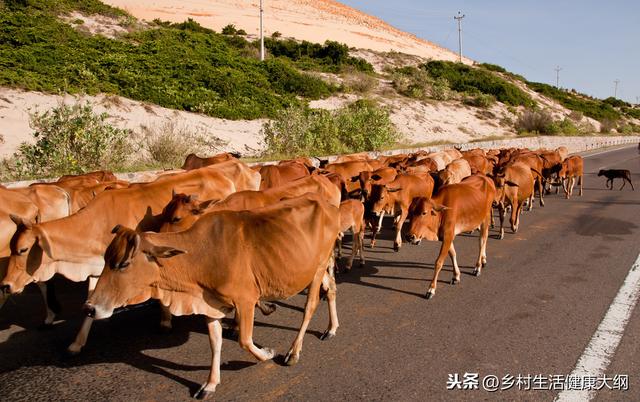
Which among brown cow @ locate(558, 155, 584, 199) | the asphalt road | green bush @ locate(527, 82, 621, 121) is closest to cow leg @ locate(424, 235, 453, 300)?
the asphalt road

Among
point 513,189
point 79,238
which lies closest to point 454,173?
point 513,189

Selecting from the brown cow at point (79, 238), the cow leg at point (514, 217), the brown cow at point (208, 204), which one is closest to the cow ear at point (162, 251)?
the brown cow at point (208, 204)

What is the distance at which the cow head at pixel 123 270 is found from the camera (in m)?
4.25

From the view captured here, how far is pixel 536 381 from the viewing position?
183 inches

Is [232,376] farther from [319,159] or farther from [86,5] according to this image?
Answer: [86,5]

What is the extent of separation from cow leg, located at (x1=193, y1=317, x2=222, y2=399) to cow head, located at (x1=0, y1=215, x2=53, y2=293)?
82.5 inches

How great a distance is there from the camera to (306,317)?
5219 mm

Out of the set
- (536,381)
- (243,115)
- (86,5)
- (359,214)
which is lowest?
(536,381)

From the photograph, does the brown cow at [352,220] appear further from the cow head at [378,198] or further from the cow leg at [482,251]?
the cow leg at [482,251]

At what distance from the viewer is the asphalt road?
4527mm

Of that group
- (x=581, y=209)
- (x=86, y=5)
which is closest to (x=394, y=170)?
(x=581, y=209)

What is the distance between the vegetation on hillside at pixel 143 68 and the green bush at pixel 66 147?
7.92 m

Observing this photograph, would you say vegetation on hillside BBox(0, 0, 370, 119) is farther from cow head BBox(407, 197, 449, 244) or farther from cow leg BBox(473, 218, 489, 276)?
cow leg BBox(473, 218, 489, 276)

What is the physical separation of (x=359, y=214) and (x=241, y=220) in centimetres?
350
